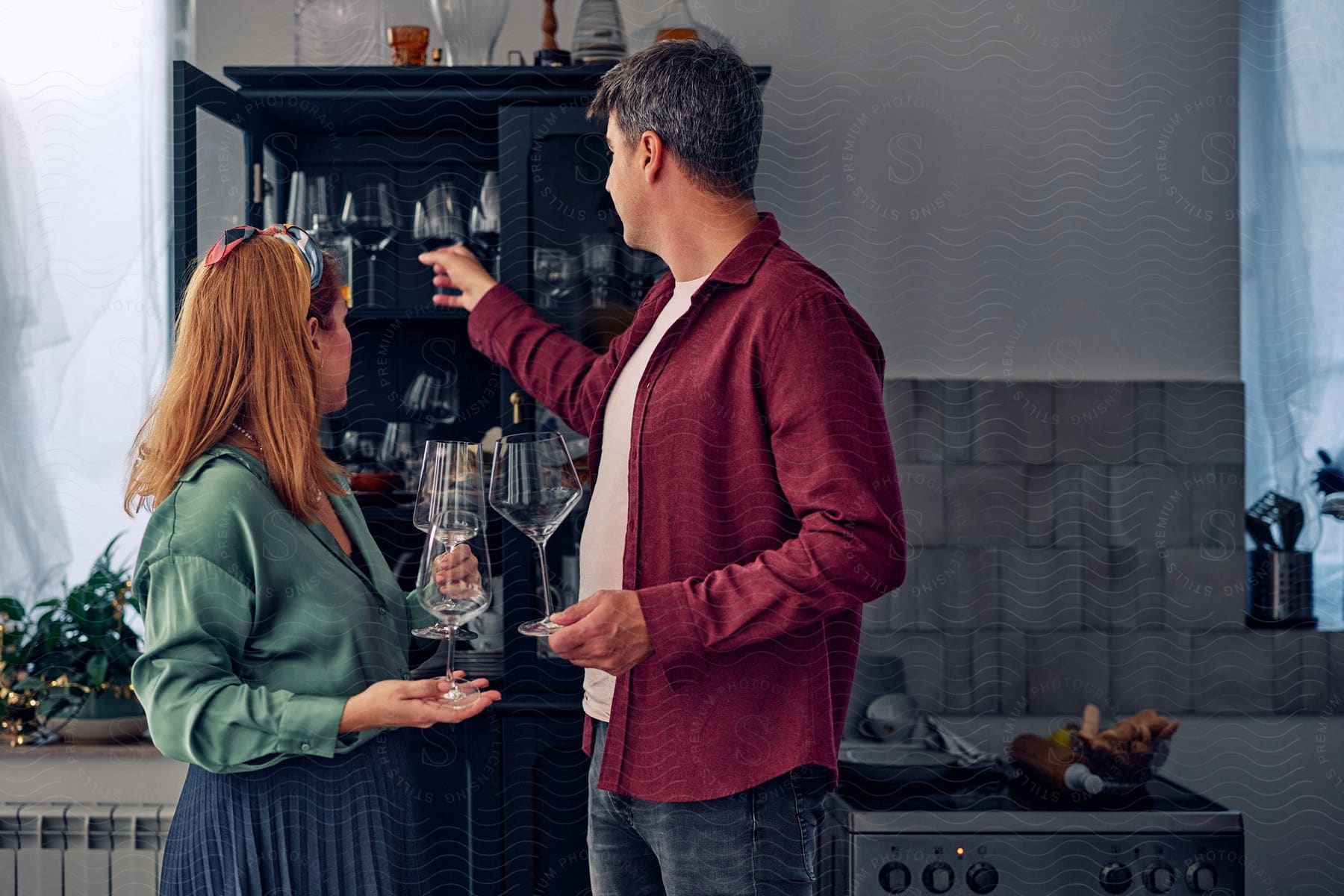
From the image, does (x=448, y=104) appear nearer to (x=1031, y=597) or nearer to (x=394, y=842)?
(x=394, y=842)

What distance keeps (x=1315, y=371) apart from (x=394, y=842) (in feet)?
4.71

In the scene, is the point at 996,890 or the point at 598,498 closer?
the point at 598,498

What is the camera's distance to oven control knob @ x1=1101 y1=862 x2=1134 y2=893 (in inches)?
50.4

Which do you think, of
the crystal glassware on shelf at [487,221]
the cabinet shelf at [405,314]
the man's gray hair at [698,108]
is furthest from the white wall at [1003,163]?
the man's gray hair at [698,108]

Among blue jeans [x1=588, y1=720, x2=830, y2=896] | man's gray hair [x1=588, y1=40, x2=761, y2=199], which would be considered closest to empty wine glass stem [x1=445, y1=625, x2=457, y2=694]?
blue jeans [x1=588, y1=720, x2=830, y2=896]

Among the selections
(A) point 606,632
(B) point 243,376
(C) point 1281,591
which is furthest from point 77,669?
(C) point 1281,591

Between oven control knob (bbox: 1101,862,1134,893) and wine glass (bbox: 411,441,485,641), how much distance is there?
2.94ft

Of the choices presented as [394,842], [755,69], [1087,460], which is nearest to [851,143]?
[755,69]

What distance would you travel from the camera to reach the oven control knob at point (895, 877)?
1.29 m

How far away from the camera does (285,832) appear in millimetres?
833

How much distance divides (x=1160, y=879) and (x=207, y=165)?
1.57 metres

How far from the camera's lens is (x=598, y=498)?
101 centimetres

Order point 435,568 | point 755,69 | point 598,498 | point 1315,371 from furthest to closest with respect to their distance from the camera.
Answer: point 1315,371, point 755,69, point 598,498, point 435,568

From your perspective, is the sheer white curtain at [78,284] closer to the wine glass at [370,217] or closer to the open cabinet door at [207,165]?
the open cabinet door at [207,165]
